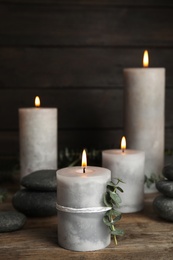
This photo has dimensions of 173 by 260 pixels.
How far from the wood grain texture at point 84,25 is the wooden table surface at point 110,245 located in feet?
2.43

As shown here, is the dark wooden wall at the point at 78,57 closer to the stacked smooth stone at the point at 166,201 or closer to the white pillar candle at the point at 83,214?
the stacked smooth stone at the point at 166,201

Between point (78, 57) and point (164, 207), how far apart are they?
0.76m

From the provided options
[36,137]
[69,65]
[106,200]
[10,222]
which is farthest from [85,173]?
[69,65]

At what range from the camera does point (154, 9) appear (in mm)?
1580

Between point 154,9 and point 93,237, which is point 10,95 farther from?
point 93,237

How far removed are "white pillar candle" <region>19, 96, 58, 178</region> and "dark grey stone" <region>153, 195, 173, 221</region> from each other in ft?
1.15

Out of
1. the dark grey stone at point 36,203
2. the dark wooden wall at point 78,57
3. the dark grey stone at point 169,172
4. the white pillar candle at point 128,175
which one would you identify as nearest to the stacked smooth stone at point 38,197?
the dark grey stone at point 36,203

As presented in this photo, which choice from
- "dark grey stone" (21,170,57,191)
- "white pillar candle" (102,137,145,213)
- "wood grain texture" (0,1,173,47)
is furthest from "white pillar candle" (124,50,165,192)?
"wood grain texture" (0,1,173,47)

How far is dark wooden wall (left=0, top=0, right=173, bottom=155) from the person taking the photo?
5.06 ft

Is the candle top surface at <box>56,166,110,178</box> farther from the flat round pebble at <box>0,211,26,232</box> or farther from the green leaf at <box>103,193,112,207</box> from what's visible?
the flat round pebble at <box>0,211,26,232</box>

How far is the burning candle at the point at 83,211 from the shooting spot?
81cm

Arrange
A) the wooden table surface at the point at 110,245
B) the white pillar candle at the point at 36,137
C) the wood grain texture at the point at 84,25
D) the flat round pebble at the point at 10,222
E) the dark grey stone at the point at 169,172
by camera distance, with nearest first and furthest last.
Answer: the wooden table surface at the point at 110,245 < the flat round pebble at the point at 10,222 < the dark grey stone at the point at 169,172 < the white pillar candle at the point at 36,137 < the wood grain texture at the point at 84,25

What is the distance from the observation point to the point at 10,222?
90 centimetres

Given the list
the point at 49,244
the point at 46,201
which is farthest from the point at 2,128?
the point at 49,244
